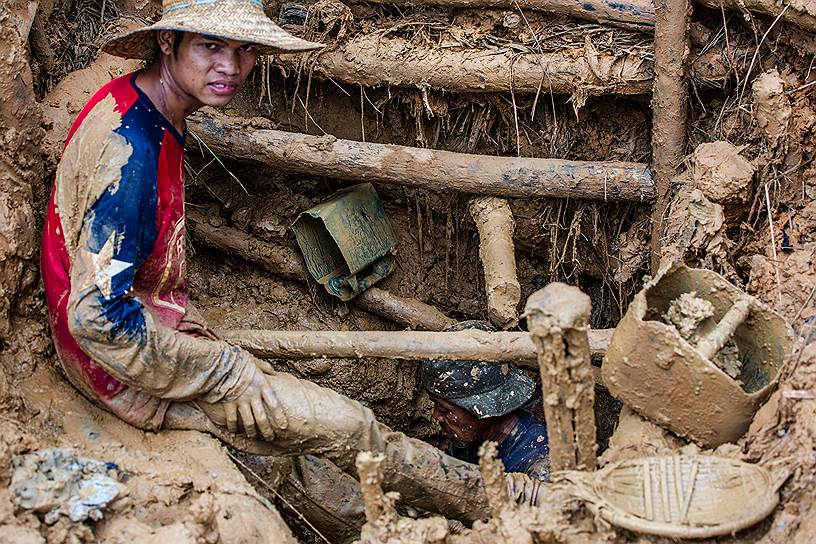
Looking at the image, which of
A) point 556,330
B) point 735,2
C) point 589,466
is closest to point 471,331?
point 589,466

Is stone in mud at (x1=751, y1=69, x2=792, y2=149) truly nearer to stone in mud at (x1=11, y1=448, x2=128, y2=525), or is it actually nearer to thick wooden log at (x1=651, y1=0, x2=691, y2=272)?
thick wooden log at (x1=651, y1=0, x2=691, y2=272)

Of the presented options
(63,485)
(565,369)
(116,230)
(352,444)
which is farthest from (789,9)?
(63,485)

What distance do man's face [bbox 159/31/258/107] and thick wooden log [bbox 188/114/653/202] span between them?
1.30m

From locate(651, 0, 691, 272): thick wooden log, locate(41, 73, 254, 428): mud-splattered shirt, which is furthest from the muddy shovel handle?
locate(41, 73, 254, 428): mud-splattered shirt

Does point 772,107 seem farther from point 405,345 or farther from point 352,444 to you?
point 352,444

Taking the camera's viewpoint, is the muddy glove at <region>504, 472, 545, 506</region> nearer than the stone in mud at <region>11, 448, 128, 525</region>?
No

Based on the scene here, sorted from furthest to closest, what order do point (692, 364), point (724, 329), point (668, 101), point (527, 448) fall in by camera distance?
point (527, 448), point (668, 101), point (724, 329), point (692, 364)

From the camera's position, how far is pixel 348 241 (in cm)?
493

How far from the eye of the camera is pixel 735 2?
3738 millimetres

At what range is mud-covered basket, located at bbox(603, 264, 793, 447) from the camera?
104 inches

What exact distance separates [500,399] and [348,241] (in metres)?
1.34

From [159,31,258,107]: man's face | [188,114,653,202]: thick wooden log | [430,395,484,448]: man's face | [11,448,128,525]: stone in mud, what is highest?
[159,31,258,107]: man's face

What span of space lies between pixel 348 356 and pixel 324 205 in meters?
1.34

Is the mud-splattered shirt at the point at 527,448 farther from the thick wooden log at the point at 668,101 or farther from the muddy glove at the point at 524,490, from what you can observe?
the thick wooden log at the point at 668,101
